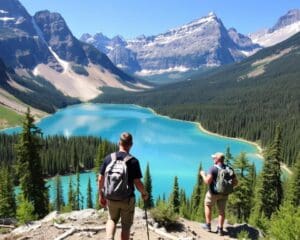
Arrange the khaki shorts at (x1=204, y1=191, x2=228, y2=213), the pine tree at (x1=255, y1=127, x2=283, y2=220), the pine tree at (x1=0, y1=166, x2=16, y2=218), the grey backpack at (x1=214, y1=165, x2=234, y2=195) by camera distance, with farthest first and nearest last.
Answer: the pine tree at (x1=0, y1=166, x2=16, y2=218) < the pine tree at (x1=255, y1=127, x2=283, y2=220) < the khaki shorts at (x1=204, y1=191, x2=228, y2=213) < the grey backpack at (x1=214, y1=165, x2=234, y2=195)

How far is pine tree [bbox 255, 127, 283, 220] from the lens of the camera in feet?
169

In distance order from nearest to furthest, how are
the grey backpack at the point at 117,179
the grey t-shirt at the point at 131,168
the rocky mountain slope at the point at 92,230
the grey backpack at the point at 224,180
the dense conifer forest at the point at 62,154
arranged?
1. the grey backpack at the point at 117,179
2. the grey t-shirt at the point at 131,168
3. the rocky mountain slope at the point at 92,230
4. the grey backpack at the point at 224,180
5. the dense conifer forest at the point at 62,154

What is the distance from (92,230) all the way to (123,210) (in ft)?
14.9

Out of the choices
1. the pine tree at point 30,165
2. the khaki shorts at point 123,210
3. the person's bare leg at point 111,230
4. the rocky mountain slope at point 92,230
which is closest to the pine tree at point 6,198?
the pine tree at point 30,165

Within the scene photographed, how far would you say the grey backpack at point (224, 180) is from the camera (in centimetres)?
1698

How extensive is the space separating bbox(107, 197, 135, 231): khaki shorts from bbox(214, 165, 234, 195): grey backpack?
5.23 meters

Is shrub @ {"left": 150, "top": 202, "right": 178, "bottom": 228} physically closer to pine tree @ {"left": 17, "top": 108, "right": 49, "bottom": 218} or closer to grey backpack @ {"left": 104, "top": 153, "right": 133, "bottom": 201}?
grey backpack @ {"left": 104, "top": 153, "right": 133, "bottom": 201}

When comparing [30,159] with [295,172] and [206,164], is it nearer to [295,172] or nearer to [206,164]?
[295,172]

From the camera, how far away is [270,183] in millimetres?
52688

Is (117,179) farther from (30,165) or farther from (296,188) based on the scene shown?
(296,188)

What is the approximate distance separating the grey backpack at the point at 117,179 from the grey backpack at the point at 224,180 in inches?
224

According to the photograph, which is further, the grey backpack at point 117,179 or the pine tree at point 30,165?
the pine tree at point 30,165

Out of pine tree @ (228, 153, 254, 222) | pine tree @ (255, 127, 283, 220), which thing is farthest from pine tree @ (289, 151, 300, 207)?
pine tree @ (228, 153, 254, 222)

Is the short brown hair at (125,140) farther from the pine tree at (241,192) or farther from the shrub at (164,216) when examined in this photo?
the pine tree at (241,192)
